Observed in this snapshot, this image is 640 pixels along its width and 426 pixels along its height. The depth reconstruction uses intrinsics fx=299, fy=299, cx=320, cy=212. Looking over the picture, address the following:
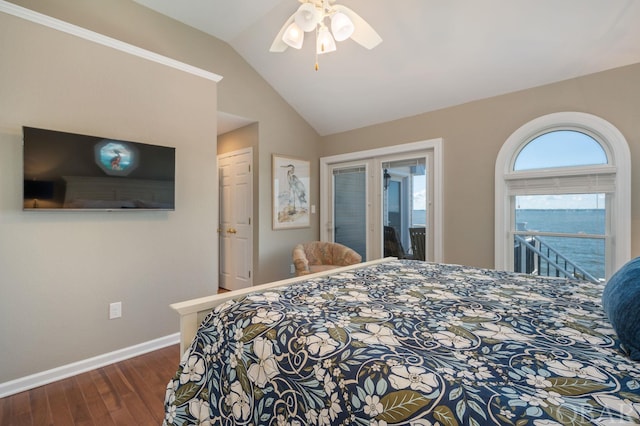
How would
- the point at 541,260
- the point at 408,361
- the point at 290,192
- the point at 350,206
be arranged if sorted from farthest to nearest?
the point at 350,206, the point at 290,192, the point at 541,260, the point at 408,361

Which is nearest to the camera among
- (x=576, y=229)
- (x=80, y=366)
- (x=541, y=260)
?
(x=80, y=366)

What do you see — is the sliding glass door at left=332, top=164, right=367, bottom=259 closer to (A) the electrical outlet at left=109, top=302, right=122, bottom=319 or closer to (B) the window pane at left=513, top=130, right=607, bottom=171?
(B) the window pane at left=513, top=130, right=607, bottom=171

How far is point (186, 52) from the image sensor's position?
3271 millimetres

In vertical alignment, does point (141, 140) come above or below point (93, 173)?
above

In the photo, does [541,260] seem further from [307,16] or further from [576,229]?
[307,16]

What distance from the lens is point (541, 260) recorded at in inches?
121

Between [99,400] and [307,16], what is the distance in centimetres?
279

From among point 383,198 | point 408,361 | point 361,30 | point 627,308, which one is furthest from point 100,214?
point 383,198

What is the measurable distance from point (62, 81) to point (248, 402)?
2.55 meters

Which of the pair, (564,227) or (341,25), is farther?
(564,227)

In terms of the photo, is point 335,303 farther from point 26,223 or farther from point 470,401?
point 26,223

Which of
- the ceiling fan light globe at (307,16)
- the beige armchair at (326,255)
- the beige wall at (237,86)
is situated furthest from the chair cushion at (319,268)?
the ceiling fan light globe at (307,16)

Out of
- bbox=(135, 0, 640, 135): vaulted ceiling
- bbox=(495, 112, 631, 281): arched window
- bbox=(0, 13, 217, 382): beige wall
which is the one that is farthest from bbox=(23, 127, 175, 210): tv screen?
bbox=(495, 112, 631, 281): arched window

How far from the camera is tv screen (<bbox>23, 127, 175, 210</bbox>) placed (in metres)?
2.00
